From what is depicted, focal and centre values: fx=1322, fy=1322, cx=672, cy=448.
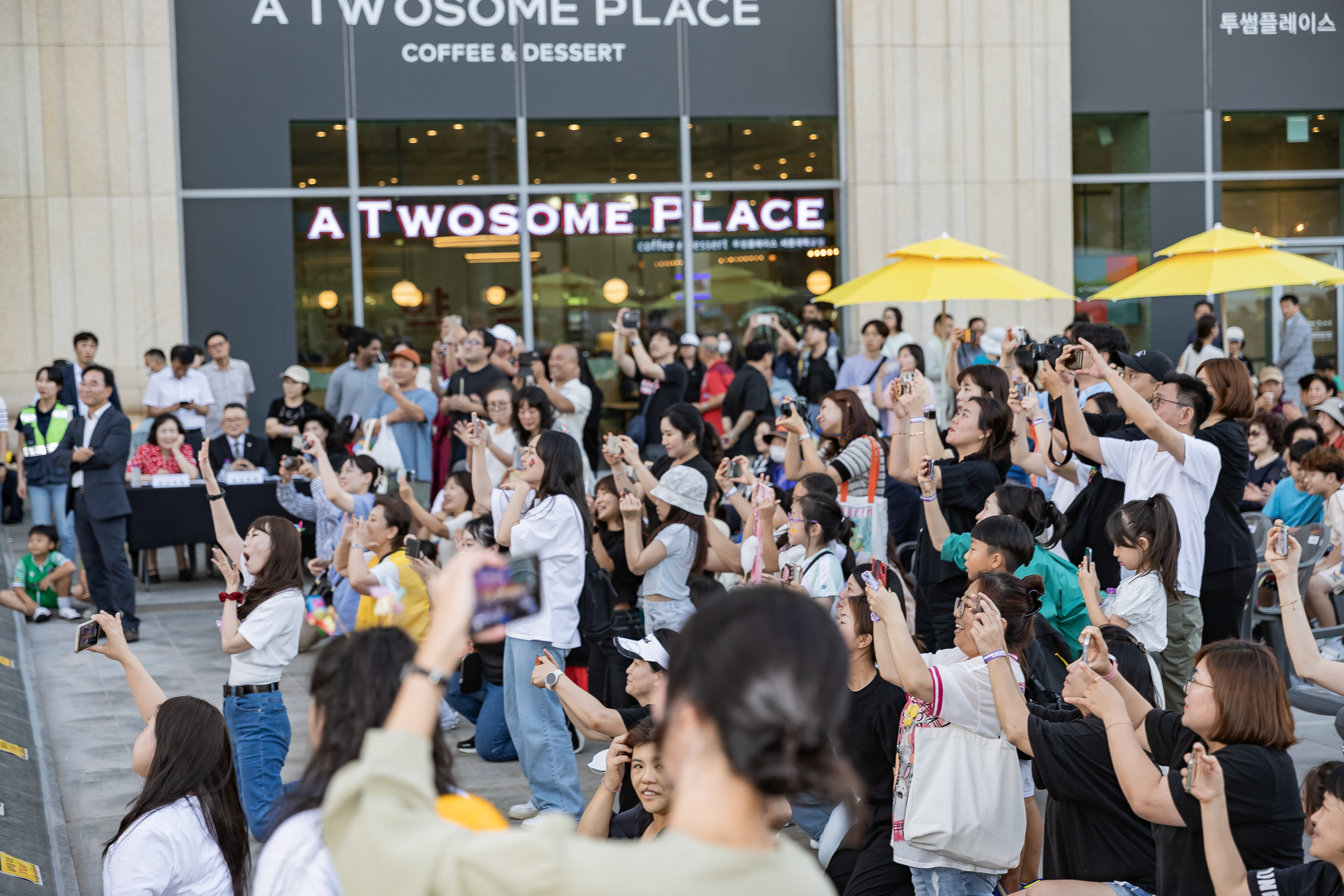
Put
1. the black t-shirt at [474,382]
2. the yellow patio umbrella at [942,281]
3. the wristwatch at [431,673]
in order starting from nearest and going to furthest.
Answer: the wristwatch at [431,673]
the black t-shirt at [474,382]
the yellow patio umbrella at [942,281]

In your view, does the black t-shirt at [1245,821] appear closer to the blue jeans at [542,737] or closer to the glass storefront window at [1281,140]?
the blue jeans at [542,737]

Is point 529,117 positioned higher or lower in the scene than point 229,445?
higher

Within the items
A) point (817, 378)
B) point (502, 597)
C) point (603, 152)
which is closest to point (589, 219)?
point (603, 152)

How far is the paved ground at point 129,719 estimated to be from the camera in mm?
6328

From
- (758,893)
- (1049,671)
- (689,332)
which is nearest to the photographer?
(758,893)

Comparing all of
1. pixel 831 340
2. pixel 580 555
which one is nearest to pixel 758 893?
pixel 580 555

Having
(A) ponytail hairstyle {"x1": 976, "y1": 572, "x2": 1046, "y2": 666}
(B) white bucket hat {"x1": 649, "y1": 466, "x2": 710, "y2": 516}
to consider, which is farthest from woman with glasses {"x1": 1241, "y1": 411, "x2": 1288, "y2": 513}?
(A) ponytail hairstyle {"x1": 976, "y1": 572, "x2": 1046, "y2": 666}

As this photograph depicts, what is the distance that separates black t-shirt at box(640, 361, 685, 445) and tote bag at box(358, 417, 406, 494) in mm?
2144

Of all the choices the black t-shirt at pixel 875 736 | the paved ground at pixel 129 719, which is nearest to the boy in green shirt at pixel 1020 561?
the black t-shirt at pixel 875 736

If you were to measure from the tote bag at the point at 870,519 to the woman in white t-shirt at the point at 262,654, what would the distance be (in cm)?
303

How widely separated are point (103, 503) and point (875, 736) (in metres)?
6.69

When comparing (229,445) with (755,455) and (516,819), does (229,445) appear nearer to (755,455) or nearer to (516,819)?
(755,455)

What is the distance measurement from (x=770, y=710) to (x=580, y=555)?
414 cm

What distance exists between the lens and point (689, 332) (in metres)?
15.0
